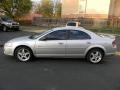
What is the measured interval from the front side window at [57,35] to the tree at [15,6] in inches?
1321

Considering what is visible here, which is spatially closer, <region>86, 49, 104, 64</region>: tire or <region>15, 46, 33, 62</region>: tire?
<region>15, 46, 33, 62</region>: tire

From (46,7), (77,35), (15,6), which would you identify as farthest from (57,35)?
(46,7)

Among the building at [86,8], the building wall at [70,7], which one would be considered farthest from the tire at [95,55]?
the building wall at [70,7]

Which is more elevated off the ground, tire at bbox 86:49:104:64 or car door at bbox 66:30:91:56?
car door at bbox 66:30:91:56

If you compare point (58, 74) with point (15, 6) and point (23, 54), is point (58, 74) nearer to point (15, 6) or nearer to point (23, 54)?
A: point (23, 54)

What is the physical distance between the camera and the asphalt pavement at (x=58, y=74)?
301 inches

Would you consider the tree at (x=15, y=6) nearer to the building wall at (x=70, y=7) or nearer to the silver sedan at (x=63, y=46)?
the building wall at (x=70, y=7)

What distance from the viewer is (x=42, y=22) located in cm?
4419

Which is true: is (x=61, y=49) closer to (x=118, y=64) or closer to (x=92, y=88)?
(x=118, y=64)

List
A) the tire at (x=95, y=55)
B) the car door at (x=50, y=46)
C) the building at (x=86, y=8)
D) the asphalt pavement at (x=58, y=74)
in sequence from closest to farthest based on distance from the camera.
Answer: the asphalt pavement at (x=58, y=74), the car door at (x=50, y=46), the tire at (x=95, y=55), the building at (x=86, y=8)

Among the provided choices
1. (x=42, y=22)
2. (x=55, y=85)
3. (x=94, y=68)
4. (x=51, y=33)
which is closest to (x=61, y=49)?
(x=51, y=33)

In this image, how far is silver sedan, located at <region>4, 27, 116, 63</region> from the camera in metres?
10.9

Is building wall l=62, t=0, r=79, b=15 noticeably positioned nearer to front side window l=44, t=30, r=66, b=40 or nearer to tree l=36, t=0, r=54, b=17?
tree l=36, t=0, r=54, b=17

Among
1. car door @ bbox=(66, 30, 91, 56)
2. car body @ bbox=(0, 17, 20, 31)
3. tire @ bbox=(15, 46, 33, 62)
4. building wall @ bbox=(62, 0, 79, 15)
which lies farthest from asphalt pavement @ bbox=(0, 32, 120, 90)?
building wall @ bbox=(62, 0, 79, 15)
